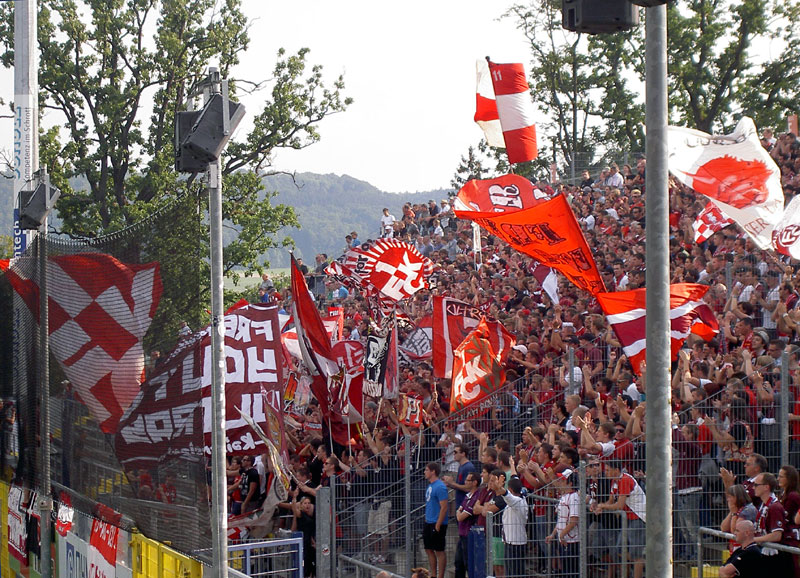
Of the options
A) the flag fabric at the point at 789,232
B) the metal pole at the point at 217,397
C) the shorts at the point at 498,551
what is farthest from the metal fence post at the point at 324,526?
the flag fabric at the point at 789,232

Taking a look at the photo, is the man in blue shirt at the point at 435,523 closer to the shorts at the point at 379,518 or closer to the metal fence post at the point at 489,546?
the shorts at the point at 379,518

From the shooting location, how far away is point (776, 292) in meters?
14.8

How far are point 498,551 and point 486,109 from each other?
1491 centimetres

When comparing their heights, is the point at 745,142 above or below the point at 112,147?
below

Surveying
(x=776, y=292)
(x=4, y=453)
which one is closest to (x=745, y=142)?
(x=776, y=292)

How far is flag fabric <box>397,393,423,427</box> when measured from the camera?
1422 cm

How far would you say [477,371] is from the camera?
14766 millimetres

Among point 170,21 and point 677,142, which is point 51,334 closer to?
point 677,142

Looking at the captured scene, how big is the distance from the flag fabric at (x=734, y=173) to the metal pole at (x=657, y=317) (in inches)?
309

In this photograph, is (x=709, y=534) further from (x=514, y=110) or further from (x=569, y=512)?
(x=514, y=110)

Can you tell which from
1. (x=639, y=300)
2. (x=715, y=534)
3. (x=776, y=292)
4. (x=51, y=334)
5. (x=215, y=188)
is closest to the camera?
(x=215, y=188)

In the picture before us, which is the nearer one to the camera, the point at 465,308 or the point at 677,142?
the point at 677,142

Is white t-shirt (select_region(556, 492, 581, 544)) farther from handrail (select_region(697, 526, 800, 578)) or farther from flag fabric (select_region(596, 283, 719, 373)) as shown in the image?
flag fabric (select_region(596, 283, 719, 373))

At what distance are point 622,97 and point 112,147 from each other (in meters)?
21.0
